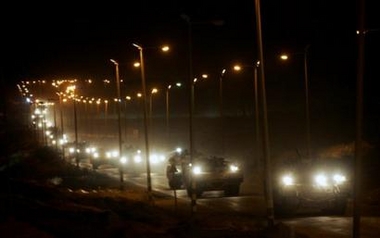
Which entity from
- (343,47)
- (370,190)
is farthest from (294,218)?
(343,47)

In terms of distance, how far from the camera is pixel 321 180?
3011 centimetres

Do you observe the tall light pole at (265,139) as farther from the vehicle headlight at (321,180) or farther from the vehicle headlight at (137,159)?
the vehicle headlight at (137,159)

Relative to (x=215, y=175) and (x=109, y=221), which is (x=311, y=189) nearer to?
(x=109, y=221)

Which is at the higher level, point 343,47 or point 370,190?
point 343,47

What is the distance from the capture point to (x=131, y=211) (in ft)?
103

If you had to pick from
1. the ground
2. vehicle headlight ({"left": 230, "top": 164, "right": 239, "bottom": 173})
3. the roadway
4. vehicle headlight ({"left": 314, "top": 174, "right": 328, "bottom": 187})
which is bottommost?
the roadway

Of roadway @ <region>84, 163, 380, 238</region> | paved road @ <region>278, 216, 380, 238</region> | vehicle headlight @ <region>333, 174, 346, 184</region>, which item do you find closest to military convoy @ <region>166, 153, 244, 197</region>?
roadway @ <region>84, 163, 380, 238</region>

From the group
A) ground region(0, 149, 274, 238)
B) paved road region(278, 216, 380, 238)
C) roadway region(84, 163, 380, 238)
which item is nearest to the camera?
ground region(0, 149, 274, 238)

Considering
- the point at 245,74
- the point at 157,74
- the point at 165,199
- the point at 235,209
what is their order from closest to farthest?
the point at 235,209, the point at 165,199, the point at 245,74, the point at 157,74

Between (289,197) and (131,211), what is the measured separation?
21.1 feet

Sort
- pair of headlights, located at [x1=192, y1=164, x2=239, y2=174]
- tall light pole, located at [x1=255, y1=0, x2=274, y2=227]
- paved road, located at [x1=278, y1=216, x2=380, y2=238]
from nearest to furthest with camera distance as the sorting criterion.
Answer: paved road, located at [x1=278, y1=216, x2=380, y2=238] → tall light pole, located at [x1=255, y1=0, x2=274, y2=227] → pair of headlights, located at [x1=192, y1=164, x2=239, y2=174]

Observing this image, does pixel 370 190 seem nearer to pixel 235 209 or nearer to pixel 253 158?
pixel 235 209

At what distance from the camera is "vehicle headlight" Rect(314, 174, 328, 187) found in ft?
98.4

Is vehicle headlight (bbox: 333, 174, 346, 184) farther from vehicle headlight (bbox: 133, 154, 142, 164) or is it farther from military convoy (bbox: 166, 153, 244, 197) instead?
vehicle headlight (bbox: 133, 154, 142, 164)
